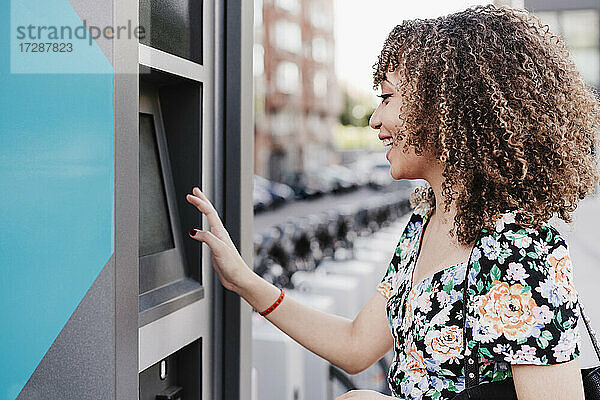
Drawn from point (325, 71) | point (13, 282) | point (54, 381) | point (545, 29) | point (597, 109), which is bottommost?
point (54, 381)

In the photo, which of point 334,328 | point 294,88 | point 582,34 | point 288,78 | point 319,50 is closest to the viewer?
point 334,328

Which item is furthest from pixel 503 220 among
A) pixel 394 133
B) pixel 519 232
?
pixel 394 133

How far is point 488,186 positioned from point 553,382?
0.30m

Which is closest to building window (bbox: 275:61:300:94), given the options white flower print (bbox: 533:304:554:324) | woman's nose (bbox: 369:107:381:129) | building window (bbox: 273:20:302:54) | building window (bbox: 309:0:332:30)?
building window (bbox: 273:20:302:54)

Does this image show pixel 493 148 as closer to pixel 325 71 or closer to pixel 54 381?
pixel 54 381

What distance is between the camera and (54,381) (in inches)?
37.5

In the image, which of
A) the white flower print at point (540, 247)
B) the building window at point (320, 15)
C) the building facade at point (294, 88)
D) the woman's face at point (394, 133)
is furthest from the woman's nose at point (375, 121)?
the building window at point (320, 15)

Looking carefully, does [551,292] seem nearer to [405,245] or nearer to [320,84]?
[405,245]

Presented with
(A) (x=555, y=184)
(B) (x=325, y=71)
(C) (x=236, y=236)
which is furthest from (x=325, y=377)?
(B) (x=325, y=71)

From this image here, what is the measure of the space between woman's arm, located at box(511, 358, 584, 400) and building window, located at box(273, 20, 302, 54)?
84.6 feet

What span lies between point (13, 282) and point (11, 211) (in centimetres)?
10

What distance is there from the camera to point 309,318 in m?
1.46

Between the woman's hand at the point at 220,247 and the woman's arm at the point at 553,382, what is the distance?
0.60 meters

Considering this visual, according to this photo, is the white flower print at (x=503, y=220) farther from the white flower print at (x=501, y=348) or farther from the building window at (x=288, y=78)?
the building window at (x=288, y=78)
